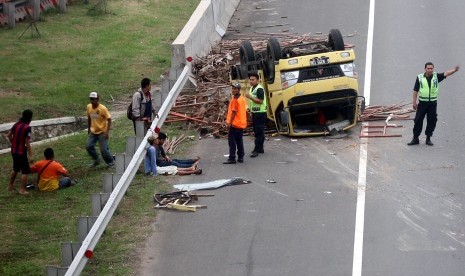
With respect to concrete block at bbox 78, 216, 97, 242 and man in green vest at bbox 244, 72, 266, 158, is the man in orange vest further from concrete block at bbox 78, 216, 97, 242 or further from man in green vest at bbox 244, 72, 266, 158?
concrete block at bbox 78, 216, 97, 242

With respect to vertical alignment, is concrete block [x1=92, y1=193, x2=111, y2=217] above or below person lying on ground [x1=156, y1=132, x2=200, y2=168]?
above

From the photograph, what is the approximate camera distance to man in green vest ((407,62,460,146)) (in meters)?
21.8

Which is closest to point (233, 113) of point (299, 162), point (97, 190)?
point (299, 162)

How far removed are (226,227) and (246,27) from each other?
1540 centimetres

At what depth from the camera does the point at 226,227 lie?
17766 mm

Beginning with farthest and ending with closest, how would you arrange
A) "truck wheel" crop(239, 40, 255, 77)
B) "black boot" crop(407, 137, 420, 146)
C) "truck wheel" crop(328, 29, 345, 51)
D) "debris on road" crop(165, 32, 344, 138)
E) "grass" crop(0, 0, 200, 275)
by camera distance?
"truck wheel" crop(328, 29, 345, 51)
"debris on road" crop(165, 32, 344, 138)
"truck wheel" crop(239, 40, 255, 77)
"black boot" crop(407, 137, 420, 146)
"grass" crop(0, 0, 200, 275)

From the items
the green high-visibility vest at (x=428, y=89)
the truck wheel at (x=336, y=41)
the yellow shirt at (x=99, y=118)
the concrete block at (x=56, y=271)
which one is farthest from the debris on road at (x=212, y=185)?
the concrete block at (x=56, y=271)

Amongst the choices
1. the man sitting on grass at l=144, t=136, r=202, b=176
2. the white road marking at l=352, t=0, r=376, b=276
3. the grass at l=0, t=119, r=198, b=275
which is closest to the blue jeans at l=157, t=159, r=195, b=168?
the man sitting on grass at l=144, t=136, r=202, b=176

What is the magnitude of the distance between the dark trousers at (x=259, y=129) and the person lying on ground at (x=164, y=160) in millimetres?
1303

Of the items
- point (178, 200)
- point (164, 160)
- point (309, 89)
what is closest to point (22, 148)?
point (164, 160)

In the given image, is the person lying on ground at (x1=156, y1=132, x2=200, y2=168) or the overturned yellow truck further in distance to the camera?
the overturned yellow truck

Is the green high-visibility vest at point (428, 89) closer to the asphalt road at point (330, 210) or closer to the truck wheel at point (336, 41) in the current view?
the asphalt road at point (330, 210)

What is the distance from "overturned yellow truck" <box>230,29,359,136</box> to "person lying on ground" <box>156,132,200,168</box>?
251cm

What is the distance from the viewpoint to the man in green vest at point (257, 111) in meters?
21.8
